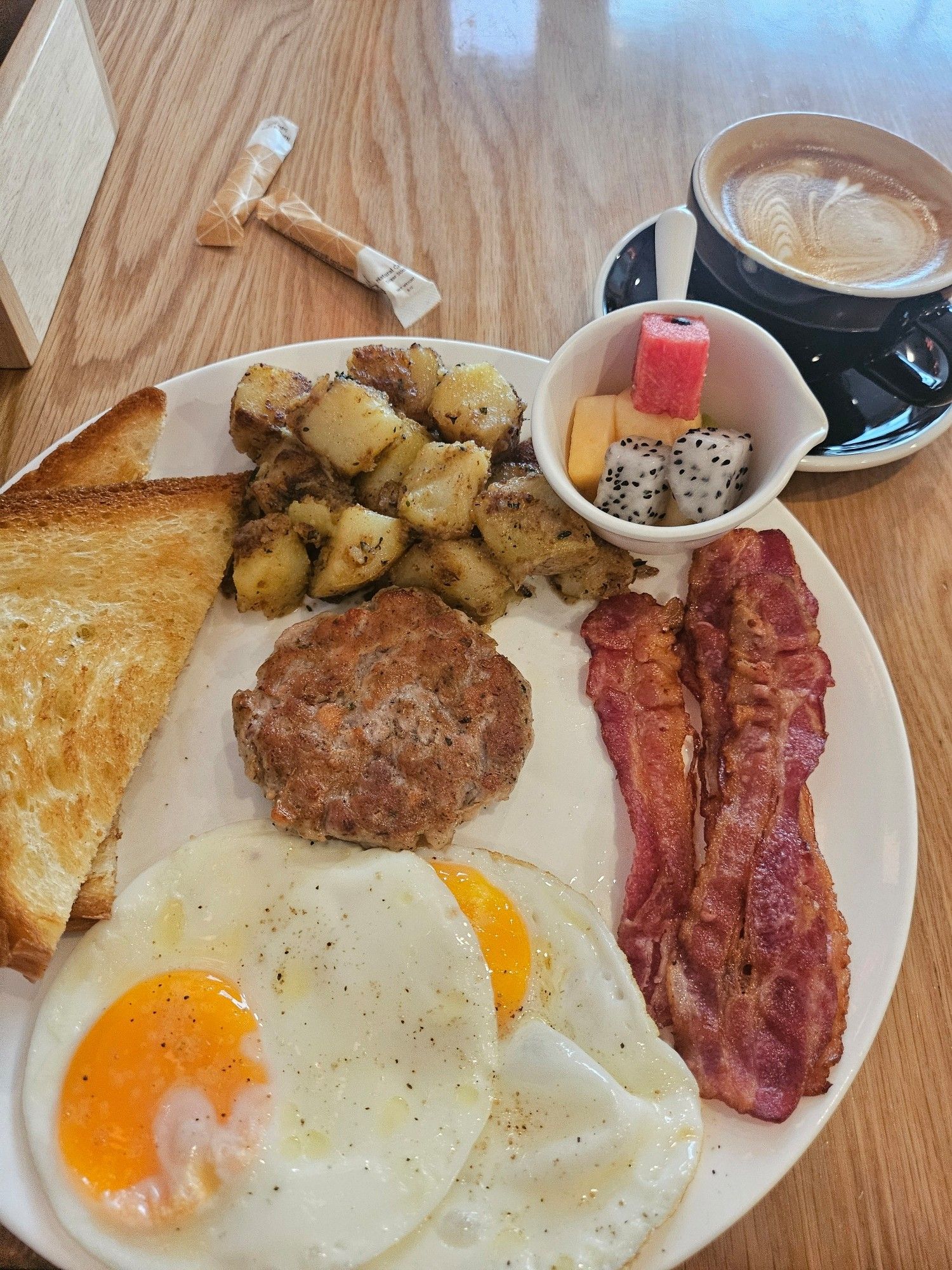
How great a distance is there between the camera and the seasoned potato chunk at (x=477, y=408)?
185 cm

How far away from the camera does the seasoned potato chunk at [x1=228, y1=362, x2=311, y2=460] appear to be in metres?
1.89

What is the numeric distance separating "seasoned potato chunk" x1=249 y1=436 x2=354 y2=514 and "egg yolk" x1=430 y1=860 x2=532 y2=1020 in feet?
2.63

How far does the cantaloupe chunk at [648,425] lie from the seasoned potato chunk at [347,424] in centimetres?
47

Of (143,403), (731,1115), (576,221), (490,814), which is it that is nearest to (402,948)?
(490,814)

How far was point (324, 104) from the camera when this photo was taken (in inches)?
121

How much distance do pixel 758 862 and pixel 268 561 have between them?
1161 millimetres

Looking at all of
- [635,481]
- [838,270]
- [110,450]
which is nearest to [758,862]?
[635,481]

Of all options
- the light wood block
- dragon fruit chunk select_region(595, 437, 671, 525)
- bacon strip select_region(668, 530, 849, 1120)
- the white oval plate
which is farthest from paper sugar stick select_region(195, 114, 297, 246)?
bacon strip select_region(668, 530, 849, 1120)

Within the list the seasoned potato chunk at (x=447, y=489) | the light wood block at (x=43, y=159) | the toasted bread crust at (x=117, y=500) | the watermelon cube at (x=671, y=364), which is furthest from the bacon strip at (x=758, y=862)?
the light wood block at (x=43, y=159)

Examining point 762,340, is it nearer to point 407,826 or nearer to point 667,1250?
point 407,826

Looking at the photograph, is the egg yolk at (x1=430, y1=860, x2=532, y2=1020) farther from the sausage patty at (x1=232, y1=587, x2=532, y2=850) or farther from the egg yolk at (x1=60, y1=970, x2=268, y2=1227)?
the egg yolk at (x1=60, y1=970, x2=268, y2=1227)

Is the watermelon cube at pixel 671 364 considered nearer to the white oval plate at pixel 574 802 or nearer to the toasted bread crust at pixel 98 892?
the white oval plate at pixel 574 802

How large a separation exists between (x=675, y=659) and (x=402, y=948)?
0.84m

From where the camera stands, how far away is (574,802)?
178 centimetres
